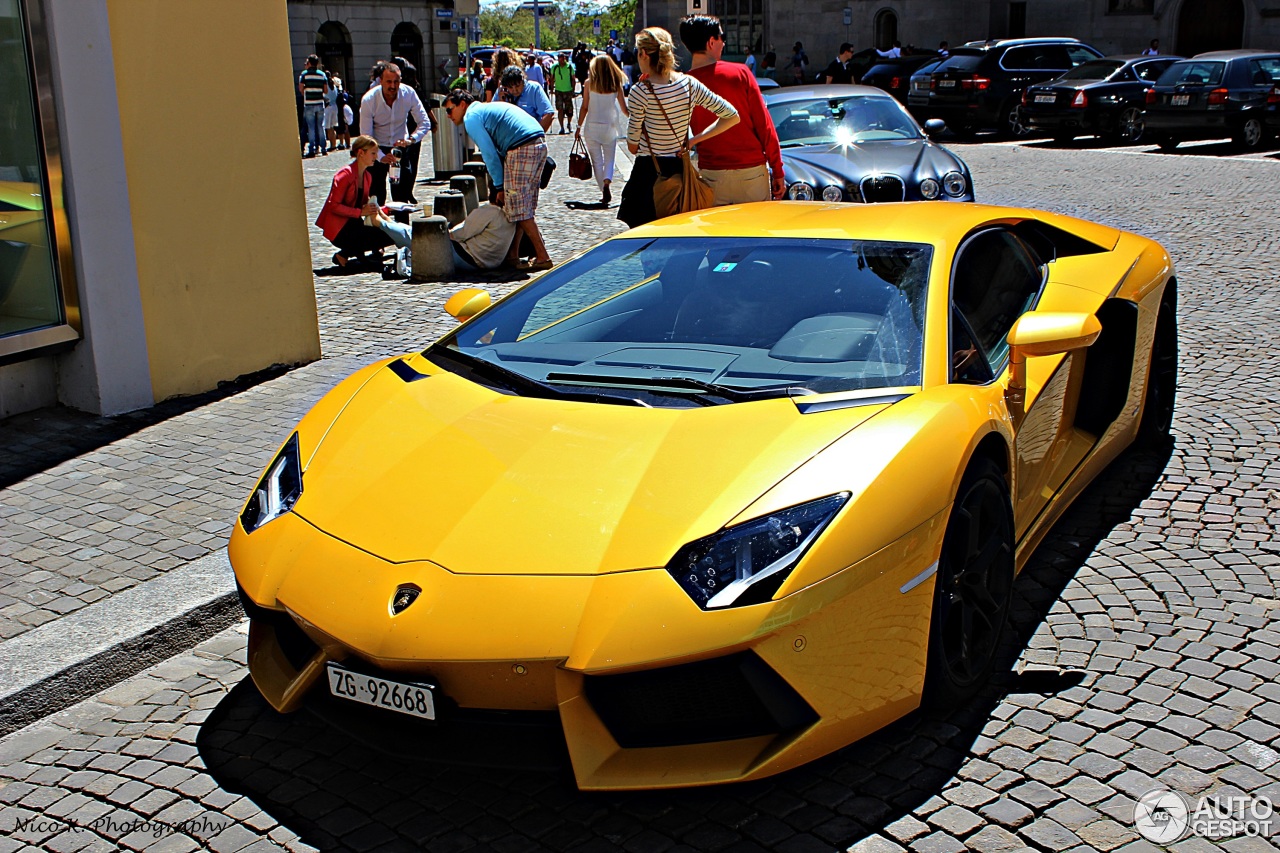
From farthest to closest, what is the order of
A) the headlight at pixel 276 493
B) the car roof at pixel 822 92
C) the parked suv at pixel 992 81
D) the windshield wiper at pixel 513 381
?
1. the parked suv at pixel 992 81
2. the car roof at pixel 822 92
3. the windshield wiper at pixel 513 381
4. the headlight at pixel 276 493

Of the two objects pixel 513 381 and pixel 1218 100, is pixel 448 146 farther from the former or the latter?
pixel 513 381

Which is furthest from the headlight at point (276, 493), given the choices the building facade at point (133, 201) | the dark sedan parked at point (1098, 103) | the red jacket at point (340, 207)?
the dark sedan parked at point (1098, 103)

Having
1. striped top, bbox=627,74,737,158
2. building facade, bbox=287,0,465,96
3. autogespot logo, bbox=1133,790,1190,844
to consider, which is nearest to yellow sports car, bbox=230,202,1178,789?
autogespot logo, bbox=1133,790,1190,844

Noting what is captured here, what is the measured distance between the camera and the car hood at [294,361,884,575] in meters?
2.96

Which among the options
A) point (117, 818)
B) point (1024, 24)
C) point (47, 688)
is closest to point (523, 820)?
point (117, 818)

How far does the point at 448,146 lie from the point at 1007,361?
611 inches

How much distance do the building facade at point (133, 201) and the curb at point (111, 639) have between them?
7.91 ft

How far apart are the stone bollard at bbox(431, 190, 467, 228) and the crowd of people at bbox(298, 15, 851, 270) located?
49cm

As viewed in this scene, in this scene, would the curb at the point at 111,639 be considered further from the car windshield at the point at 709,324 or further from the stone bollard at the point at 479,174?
the stone bollard at the point at 479,174

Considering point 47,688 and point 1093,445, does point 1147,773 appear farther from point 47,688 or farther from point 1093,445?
point 47,688

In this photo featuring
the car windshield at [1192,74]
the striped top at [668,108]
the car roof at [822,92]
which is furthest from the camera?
the car windshield at [1192,74]

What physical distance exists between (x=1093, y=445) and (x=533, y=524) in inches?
94.9

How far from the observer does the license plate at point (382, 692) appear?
9.33 ft

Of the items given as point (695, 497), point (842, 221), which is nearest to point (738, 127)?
point (842, 221)
